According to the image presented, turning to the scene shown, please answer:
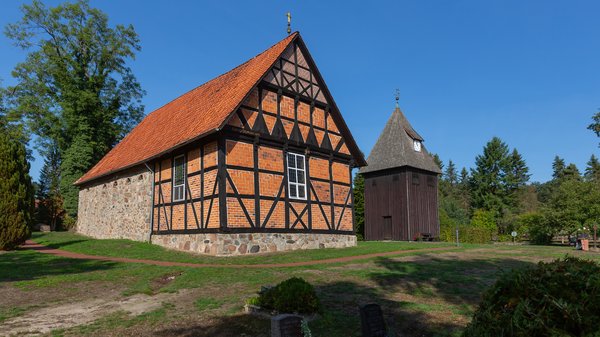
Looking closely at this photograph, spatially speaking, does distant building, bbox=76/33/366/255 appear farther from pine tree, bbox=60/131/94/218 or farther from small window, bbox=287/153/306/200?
pine tree, bbox=60/131/94/218

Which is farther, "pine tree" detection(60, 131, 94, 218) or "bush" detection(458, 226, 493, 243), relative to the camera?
"bush" detection(458, 226, 493, 243)

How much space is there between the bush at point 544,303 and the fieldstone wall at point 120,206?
766 inches

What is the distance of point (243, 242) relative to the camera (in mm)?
16578

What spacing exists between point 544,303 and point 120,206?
23645 millimetres

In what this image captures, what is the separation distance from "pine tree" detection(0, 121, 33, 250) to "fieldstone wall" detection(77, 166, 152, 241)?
15.2 feet

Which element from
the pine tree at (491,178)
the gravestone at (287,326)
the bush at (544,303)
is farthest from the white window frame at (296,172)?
the pine tree at (491,178)

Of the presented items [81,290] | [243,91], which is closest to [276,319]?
[81,290]

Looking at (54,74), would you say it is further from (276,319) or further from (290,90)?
(276,319)

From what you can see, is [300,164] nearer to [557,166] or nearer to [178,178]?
[178,178]

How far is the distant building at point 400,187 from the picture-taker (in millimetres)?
31453

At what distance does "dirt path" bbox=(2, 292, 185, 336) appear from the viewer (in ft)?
23.4

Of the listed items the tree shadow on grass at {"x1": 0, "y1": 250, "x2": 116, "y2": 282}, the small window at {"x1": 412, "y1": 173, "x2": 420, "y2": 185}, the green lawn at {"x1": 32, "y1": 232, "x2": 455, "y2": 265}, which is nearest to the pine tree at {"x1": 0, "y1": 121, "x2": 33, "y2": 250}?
the tree shadow on grass at {"x1": 0, "y1": 250, "x2": 116, "y2": 282}

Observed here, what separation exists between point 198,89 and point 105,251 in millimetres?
11354

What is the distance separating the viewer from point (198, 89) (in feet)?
83.4
